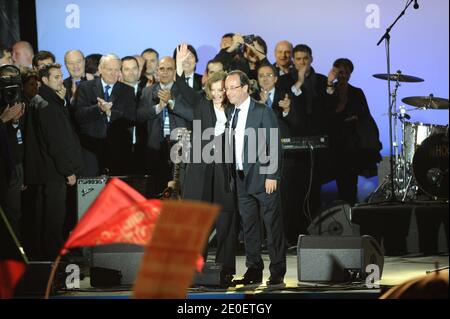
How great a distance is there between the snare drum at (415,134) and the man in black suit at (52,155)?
12.4ft

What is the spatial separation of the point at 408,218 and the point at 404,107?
1.39 meters

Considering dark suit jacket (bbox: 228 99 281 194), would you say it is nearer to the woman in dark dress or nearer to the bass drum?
the woman in dark dress

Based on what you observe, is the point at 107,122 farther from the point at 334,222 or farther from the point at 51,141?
the point at 334,222

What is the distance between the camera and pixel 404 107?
33.6 ft

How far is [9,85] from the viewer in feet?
28.8

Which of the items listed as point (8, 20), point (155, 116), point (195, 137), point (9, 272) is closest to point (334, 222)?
point (155, 116)

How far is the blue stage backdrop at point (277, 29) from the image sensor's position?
10375mm

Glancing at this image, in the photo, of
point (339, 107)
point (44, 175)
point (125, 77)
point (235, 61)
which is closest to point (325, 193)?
point (339, 107)

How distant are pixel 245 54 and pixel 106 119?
1.80 meters

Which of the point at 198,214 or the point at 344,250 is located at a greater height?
the point at 198,214

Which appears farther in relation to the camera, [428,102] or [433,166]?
[428,102]

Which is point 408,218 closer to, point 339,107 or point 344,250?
point 339,107

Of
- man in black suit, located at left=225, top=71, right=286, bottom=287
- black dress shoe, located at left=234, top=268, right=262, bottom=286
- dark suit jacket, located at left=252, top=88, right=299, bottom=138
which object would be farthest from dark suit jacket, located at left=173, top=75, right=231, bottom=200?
dark suit jacket, located at left=252, top=88, right=299, bottom=138

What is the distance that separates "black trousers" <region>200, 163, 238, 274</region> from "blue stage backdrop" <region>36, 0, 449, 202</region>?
2808mm
